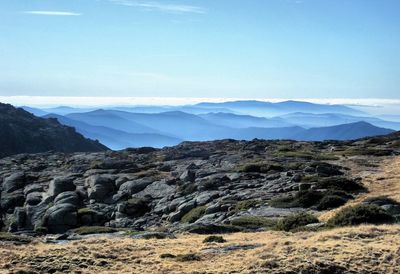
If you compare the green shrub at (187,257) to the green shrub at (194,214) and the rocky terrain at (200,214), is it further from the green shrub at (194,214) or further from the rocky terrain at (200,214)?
the green shrub at (194,214)

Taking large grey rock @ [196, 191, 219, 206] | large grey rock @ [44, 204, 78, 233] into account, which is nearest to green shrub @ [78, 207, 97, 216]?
large grey rock @ [44, 204, 78, 233]

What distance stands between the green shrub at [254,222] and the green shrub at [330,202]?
4704mm

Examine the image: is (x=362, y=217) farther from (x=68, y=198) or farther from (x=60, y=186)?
(x=60, y=186)

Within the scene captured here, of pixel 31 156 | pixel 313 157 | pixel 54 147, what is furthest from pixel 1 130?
pixel 313 157

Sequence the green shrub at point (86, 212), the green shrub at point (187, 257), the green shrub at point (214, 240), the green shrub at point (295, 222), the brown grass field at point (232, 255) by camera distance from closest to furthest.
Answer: the brown grass field at point (232, 255) < the green shrub at point (187, 257) < the green shrub at point (214, 240) < the green shrub at point (295, 222) < the green shrub at point (86, 212)

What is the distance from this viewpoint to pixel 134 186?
61.2 m

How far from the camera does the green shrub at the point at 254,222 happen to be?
3506cm

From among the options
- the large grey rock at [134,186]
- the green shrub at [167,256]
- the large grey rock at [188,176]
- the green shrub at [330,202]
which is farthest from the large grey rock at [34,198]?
the green shrub at [167,256]

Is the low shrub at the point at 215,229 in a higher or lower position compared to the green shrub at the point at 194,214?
higher

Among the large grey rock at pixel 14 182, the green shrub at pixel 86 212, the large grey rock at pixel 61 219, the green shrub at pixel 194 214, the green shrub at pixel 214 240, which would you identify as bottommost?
the large grey rock at pixel 14 182

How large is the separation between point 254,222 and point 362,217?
8.28m

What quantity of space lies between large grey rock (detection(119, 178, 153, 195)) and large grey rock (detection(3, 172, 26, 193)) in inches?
702

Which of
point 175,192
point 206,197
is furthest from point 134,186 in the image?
point 206,197

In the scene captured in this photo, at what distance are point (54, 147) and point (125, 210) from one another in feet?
489
